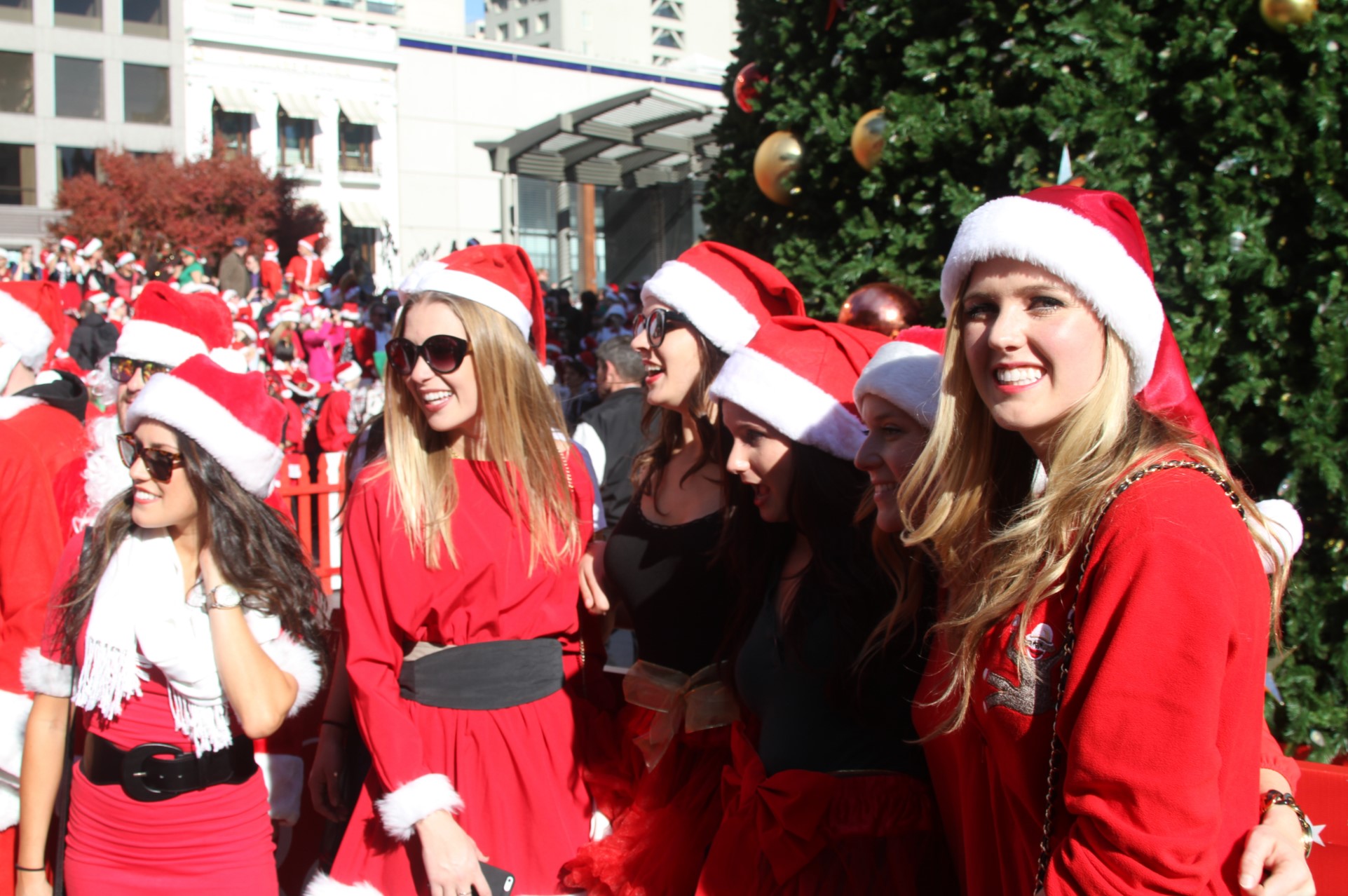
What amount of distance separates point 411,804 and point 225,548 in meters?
0.79

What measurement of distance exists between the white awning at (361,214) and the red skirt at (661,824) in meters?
35.1

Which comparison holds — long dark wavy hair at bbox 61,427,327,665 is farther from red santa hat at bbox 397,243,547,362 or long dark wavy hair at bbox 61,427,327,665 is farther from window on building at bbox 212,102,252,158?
window on building at bbox 212,102,252,158

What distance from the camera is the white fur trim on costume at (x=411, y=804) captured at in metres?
2.25

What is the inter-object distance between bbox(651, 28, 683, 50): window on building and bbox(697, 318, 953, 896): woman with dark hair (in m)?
69.5

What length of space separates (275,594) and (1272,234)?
3.63 meters

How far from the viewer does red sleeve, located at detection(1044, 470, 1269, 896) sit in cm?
132

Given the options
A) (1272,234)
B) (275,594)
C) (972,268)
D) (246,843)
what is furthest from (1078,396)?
(1272,234)

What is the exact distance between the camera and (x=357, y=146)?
35656 millimetres

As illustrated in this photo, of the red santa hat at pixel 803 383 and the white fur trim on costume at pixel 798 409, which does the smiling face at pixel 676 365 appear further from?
the white fur trim on costume at pixel 798 409

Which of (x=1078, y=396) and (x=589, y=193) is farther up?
(x=589, y=193)

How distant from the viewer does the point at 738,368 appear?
8.19ft

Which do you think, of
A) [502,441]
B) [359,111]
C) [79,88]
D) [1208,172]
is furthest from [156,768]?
[79,88]

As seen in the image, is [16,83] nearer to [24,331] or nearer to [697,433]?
[24,331]

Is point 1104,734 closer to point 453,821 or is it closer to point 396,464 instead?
point 453,821
